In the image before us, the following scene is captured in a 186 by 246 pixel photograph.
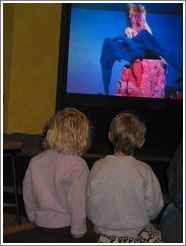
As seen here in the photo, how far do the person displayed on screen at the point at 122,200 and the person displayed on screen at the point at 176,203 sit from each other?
Answer: 0.52 feet

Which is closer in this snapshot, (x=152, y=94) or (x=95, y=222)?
(x=95, y=222)

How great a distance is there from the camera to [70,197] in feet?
5.59

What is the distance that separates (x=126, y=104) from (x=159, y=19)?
0.83m

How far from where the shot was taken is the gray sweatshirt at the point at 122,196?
1.64 meters

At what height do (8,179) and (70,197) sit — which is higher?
(70,197)

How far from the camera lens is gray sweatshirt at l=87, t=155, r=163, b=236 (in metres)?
1.64

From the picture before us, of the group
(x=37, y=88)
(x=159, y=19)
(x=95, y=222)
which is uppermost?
(x=159, y=19)

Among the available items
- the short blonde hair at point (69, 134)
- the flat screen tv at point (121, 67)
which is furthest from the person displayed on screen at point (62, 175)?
the flat screen tv at point (121, 67)

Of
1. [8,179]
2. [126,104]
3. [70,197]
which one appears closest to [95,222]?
[70,197]

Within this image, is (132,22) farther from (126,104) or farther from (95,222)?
(95,222)

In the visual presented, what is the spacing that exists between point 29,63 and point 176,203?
3.14 meters

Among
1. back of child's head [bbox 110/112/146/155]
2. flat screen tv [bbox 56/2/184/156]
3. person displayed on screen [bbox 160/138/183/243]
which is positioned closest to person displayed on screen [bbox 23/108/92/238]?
back of child's head [bbox 110/112/146/155]

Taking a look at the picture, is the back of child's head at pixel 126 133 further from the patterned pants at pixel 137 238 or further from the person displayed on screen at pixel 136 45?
the person displayed on screen at pixel 136 45

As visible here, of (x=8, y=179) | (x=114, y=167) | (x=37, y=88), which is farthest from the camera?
(x=37, y=88)
